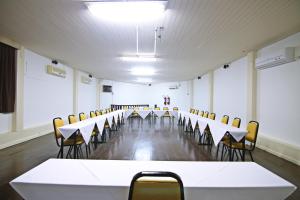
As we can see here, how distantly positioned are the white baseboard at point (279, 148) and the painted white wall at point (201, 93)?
458 cm

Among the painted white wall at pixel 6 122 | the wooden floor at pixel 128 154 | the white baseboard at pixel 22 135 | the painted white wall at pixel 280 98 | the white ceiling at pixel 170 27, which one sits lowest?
the wooden floor at pixel 128 154

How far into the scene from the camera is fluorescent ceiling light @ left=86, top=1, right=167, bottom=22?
2438 millimetres

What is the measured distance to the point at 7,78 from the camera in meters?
4.45

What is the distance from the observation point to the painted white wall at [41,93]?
17.4ft

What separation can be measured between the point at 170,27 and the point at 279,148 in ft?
12.7

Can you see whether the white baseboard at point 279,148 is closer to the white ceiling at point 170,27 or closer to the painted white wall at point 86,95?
the white ceiling at point 170,27

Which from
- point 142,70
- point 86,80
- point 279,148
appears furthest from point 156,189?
point 86,80

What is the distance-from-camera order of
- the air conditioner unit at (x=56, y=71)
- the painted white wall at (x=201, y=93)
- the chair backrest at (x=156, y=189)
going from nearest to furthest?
the chair backrest at (x=156, y=189), the air conditioner unit at (x=56, y=71), the painted white wall at (x=201, y=93)

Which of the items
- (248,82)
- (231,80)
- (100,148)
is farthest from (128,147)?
(231,80)

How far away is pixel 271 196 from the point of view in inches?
45.6

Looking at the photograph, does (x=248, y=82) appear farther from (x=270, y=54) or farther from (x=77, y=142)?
A: (x=77, y=142)

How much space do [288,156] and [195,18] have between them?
12.1ft

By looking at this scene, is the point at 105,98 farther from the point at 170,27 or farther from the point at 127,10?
the point at 127,10

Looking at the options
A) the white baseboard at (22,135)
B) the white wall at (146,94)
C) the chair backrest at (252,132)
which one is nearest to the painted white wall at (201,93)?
the white wall at (146,94)
